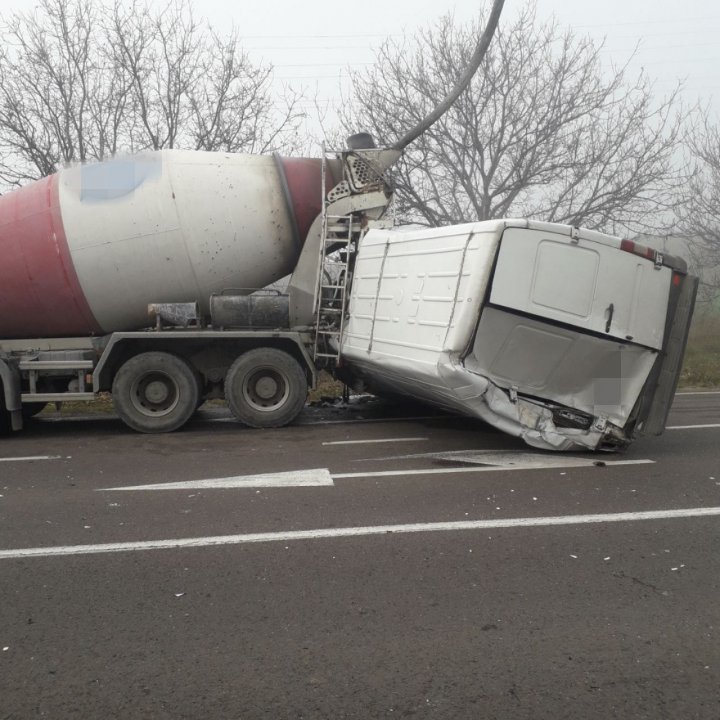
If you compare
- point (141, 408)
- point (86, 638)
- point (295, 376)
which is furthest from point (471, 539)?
point (141, 408)

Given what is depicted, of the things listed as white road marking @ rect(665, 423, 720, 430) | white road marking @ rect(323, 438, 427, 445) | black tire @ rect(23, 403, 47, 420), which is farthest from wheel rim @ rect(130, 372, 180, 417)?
white road marking @ rect(665, 423, 720, 430)

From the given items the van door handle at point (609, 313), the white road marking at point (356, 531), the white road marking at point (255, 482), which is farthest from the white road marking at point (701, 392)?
the white road marking at point (255, 482)

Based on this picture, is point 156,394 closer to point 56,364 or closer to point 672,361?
point 56,364

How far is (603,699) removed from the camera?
3.23 m

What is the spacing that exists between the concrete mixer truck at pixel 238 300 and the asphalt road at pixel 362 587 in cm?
93

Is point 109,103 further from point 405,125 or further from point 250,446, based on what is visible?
point 250,446

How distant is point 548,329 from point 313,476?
258 cm

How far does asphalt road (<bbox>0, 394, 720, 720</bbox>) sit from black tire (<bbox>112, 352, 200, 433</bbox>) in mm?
1497

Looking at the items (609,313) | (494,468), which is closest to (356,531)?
(494,468)

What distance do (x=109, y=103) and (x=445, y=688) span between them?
47.7ft

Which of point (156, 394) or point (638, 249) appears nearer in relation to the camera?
point (638, 249)

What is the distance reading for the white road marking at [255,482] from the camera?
6.62 m

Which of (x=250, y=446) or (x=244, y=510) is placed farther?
(x=250, y=446)

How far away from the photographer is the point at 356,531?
17.6 feet
